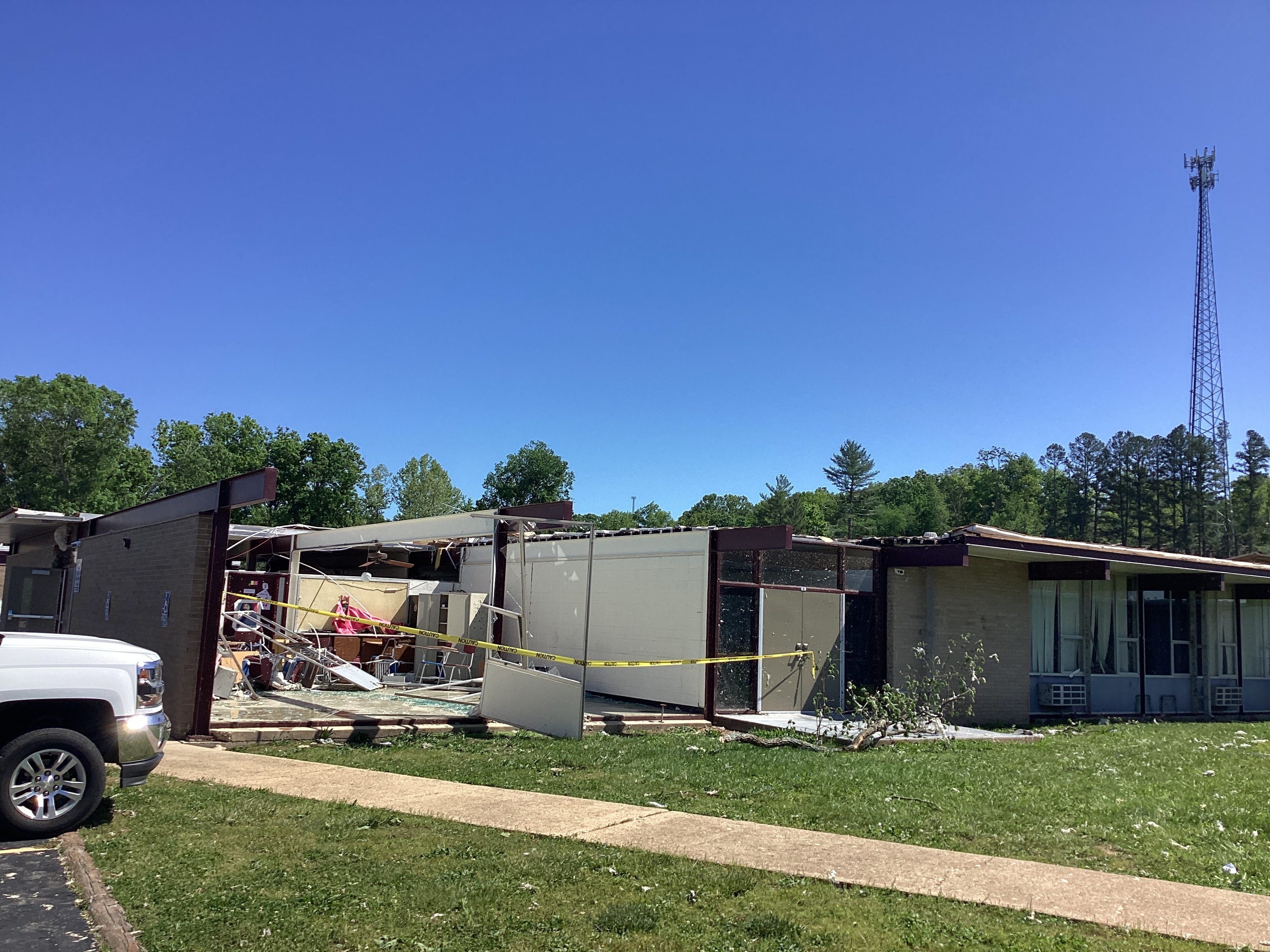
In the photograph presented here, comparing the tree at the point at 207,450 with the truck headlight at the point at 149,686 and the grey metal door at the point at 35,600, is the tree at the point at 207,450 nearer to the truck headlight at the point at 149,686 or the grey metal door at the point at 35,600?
the grey metal door at the point at 35,600

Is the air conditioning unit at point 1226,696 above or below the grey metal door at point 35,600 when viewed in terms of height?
below

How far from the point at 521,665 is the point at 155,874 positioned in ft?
25.5

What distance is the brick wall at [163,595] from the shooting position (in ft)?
38.6

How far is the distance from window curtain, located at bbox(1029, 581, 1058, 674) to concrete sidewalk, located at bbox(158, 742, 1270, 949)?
13176 millimetres

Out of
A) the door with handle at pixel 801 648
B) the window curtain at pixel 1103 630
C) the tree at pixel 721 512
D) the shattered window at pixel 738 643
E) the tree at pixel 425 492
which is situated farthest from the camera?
the tree at pixel 721 512

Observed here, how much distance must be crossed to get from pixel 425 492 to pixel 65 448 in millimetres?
25513

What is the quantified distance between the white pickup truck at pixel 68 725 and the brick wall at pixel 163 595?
430 cm

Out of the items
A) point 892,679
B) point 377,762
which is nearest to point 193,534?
point 377,762

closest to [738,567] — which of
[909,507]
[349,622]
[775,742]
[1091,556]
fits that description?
[775,742]

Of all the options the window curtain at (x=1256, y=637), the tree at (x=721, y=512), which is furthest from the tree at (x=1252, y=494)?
the window curtain at (x=1256, y=637)

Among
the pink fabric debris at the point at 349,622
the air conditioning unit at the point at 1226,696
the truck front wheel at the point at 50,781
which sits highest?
the pink fabric debris at the point at 349,622

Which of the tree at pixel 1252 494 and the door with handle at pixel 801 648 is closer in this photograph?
the door with handle at pixel 801 648

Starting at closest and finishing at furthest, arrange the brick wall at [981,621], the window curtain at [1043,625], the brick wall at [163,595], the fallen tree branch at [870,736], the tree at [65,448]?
the brick wall at [163,595] → the fallen tree branch at [870,736] → the brick wall at [981,621] → the window curtain at [1043,625] → the tree at [65,448]

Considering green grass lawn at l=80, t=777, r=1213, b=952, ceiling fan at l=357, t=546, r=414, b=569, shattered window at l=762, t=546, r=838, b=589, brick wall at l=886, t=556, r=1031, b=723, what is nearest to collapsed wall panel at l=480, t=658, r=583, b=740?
shattered window at l=762, t=546, r=838, b=589
